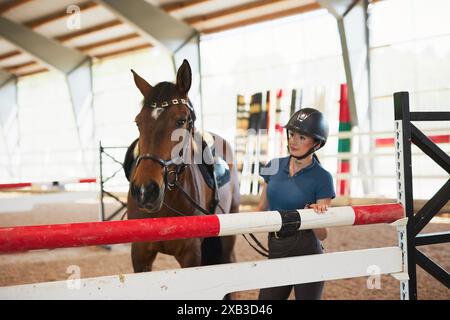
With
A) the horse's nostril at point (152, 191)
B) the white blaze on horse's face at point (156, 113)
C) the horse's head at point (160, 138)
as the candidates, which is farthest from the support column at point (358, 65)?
the horse's nostril at point (152, 191)

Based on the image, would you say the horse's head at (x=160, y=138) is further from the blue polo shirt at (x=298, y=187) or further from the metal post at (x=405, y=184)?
the metal post at (x=405, y=184)

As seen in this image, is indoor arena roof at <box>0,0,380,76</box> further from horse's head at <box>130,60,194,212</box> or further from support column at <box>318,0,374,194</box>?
horse's head at <box>130,60,194,212</box>

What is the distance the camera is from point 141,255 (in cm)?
240

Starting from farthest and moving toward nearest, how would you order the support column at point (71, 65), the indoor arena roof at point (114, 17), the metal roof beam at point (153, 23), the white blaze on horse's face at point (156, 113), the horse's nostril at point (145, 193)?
the support column at point (71, 65), the indoor arena roof at point (114, 17), the metal roof beam at point (153, 23), the white blaze on horse's face at point (156, 113), the horse's nostril at point (145, 193)

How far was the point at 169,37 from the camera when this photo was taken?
40.4 feet

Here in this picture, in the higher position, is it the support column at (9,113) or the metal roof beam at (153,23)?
the metal roof beam at (153,23)

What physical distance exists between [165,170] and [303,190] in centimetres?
68

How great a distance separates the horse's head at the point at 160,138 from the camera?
6.20ft

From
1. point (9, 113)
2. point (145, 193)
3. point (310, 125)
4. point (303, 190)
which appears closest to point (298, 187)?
point (303, 190)

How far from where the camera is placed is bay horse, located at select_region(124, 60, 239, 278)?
75.9 inches

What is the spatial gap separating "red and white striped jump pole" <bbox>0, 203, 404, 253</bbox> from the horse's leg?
3.20 feet

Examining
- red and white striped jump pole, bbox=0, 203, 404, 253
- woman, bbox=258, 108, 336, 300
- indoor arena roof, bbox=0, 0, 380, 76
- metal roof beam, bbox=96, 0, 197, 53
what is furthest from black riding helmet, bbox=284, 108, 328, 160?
metal roof beam, bbox=96, 0, 197, 53
